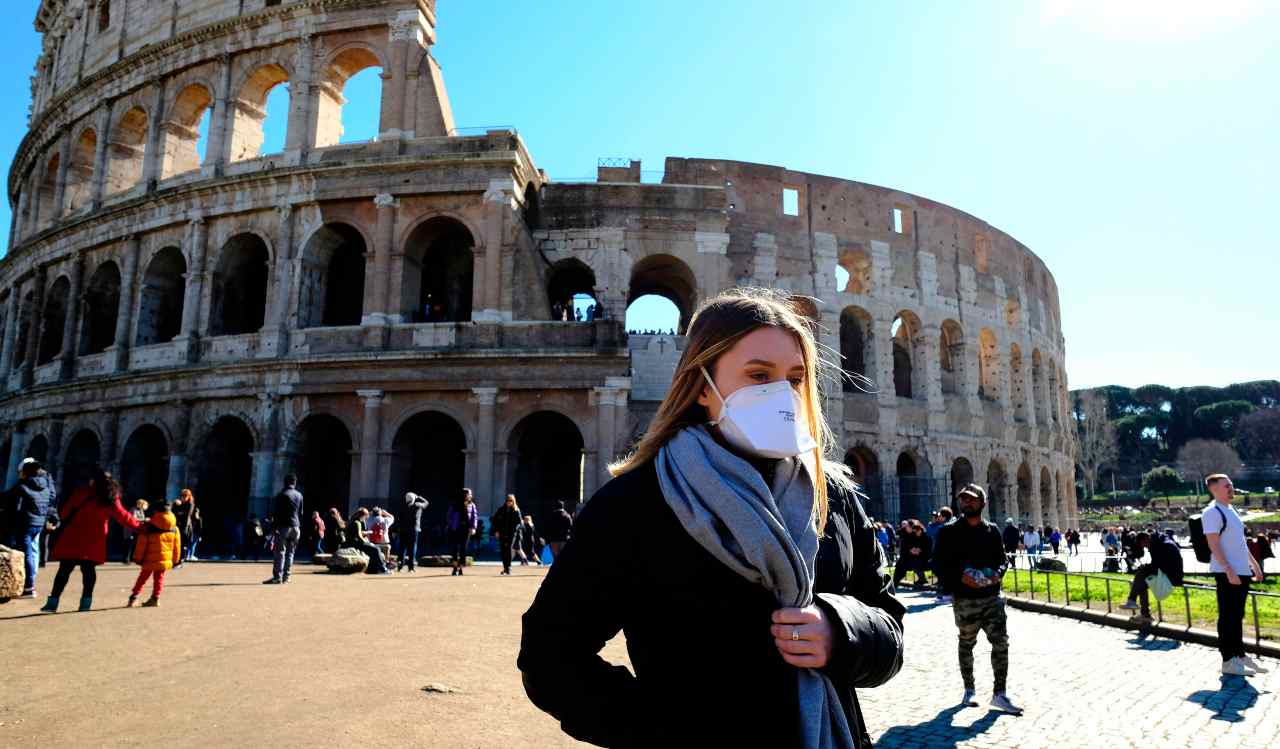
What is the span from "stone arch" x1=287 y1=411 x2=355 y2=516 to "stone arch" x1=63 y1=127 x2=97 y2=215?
41.9ft

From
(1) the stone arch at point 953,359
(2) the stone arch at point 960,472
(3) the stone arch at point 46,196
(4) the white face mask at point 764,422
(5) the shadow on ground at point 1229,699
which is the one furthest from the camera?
(1) the stone arch at point 953,359

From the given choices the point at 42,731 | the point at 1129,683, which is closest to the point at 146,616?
the point at 42,731

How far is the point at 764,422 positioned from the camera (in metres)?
1.68

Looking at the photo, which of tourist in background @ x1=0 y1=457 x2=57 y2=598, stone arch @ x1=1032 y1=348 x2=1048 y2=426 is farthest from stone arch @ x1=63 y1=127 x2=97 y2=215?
stone arch @ x1=1032 y1=348 x2=1048 y2=426

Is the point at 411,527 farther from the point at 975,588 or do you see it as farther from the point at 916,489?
the point at 916,489

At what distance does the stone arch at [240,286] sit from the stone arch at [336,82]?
3535 millimetres

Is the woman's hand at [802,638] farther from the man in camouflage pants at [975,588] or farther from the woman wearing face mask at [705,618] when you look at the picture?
the man in camouflage pants at [975,588]

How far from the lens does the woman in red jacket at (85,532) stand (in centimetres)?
787

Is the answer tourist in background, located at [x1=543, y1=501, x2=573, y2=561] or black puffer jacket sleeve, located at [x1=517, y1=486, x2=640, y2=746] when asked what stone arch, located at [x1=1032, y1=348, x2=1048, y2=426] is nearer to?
tourist in background, located at [x1=543, y1=501, x2=573, y2=561]

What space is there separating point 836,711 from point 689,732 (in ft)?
1.06

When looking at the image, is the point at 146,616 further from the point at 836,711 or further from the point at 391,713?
the point at 836,711

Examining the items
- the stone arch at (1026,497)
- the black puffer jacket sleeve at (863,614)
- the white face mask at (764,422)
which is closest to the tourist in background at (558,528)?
the black puffer jacket sleeve at (863,614)

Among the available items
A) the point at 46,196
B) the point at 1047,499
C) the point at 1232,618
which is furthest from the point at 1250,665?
the point at 46,196

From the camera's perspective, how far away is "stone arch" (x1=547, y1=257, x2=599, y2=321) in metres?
21.1
